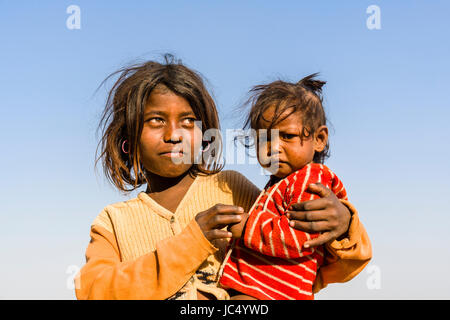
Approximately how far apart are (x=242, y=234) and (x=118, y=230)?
85 cm

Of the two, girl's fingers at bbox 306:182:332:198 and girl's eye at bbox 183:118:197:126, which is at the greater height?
girl's eye at bbox 183:118:197:126

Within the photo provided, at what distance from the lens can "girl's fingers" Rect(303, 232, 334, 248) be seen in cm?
228

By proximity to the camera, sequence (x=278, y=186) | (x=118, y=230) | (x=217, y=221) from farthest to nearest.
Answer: (x=118, y=230)
(x=278, y=186)
(x=217, y=221)

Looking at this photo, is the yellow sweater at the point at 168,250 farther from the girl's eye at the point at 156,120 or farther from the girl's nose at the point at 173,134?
the girl's eye at the point at 156,120

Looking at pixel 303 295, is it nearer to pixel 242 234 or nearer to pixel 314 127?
pixel 242 234

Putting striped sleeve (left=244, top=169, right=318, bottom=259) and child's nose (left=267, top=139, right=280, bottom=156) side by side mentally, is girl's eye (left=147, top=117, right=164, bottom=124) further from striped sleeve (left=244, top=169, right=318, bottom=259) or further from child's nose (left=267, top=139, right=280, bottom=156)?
striped sleeve (left=244, top=169, right=318, bottom=259)

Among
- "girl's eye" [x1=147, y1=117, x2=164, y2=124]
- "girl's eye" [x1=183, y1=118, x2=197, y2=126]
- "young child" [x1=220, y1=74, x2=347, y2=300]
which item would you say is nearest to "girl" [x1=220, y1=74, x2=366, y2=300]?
"young child" [x1=220, y1=74, x2=347, y2=300]

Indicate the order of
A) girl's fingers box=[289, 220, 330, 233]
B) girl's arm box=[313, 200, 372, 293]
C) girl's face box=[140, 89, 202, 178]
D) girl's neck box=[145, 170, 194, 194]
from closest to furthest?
girl's fingers box=[289, 220, 330, 233] < girl's arm box=[313, 200, 372, 293] < girl's face box=[140, 89, 202, 178] < girl's neck box=[145, 170, 194, 194]

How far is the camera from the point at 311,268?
2443 millimetres

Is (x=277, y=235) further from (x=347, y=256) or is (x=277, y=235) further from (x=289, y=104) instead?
(x=289, y=104)

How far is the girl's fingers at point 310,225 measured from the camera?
2.28m

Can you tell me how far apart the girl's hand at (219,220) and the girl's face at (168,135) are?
545mm

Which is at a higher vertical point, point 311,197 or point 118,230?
point 311,197
